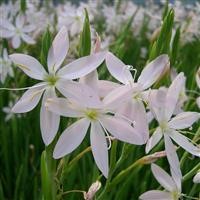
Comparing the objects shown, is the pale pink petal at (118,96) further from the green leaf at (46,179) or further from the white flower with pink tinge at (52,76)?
the green leaf at (46,179)

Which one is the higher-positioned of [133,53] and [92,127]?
[92,127]

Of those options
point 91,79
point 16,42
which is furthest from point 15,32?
point 91,79

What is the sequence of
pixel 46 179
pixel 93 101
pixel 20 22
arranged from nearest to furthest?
pixel 93 101
pixel 46 179
pixel 20 22

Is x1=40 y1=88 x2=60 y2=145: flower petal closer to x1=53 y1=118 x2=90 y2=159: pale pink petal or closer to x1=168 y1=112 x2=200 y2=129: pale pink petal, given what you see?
x1=53 y1=118 x2=90 y2=159: pale pink petal

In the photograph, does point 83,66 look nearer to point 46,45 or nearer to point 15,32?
point 46,45

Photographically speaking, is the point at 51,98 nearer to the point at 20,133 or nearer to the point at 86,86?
the point at 86,86

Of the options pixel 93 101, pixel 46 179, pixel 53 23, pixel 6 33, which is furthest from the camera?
pixel 53 23

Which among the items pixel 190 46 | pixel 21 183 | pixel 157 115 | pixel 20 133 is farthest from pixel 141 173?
pixel 190 46
